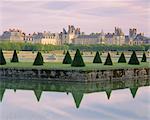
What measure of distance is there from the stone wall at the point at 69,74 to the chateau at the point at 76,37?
62216 millimetres

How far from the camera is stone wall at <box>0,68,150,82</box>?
39.4 ft

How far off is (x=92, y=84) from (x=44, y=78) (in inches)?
74.2

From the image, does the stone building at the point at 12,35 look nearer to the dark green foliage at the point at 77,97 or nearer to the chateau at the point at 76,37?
the chateau at the point at 76,37

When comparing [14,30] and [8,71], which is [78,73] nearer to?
[8,71]

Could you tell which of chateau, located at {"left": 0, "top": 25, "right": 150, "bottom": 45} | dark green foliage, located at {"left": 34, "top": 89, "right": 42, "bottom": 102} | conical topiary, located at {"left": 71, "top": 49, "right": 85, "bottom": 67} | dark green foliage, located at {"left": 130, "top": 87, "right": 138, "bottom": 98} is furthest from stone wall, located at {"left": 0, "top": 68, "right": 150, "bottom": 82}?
chateau, located at {"left": 0, "top": 25, "right": 150, "bottom": 45}

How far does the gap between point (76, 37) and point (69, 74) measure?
64.8m

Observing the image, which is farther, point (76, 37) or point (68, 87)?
point (76, 37)

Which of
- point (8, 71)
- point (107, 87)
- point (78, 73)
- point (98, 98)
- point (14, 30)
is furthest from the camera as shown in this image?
point (14, 30)

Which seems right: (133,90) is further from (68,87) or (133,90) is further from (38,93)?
(38,93)

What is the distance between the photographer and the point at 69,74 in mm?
12078

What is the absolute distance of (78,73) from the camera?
11906mm

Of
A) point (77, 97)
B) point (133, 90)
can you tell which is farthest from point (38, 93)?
point (133, 90)

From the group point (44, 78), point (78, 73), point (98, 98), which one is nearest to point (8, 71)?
point (44, 78)

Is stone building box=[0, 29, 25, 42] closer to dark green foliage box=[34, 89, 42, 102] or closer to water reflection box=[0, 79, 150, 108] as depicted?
water reflection box=[0, 79, 150, 108]
